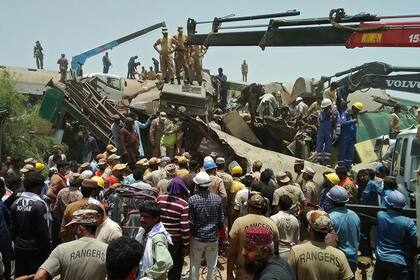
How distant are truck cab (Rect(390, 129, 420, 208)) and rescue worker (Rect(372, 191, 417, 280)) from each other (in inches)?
137

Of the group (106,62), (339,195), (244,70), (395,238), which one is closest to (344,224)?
(339,195)

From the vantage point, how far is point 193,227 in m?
6.86

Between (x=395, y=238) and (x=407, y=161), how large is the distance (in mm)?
4125

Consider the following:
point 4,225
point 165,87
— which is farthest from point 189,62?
point 4,225

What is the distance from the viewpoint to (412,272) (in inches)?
235

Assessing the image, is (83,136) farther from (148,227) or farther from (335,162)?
(148,227)

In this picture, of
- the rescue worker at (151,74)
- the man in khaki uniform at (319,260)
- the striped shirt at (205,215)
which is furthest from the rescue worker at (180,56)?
the man in khaki uniform at (319,260)

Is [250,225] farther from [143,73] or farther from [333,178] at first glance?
[143,73]

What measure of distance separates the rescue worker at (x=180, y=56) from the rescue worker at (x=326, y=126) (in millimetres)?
5728

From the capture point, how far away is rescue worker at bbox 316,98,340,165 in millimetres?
11641

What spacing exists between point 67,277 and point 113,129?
33.8 feet

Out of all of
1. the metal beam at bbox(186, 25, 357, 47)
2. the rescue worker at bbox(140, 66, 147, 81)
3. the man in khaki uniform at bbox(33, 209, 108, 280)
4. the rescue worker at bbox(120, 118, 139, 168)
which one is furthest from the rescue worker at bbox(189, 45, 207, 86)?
the man in khaki uniform at bbox(33, 209, 108, 280)

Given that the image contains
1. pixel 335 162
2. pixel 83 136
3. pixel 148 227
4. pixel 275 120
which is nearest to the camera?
pixel 148 227

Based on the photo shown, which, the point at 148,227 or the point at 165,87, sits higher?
the point at 165,87
